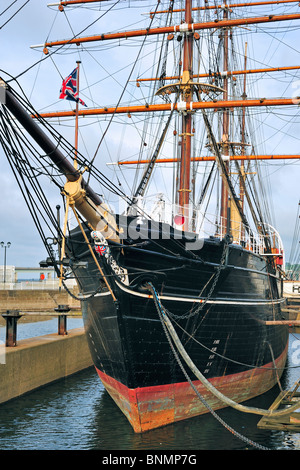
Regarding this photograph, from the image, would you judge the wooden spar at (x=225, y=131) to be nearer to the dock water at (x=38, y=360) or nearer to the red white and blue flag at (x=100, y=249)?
the dock water at (x=38, y=360)

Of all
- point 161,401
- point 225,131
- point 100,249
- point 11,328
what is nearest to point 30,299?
point 225,131

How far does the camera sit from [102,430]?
11992 mm

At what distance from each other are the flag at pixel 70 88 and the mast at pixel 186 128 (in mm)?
4795

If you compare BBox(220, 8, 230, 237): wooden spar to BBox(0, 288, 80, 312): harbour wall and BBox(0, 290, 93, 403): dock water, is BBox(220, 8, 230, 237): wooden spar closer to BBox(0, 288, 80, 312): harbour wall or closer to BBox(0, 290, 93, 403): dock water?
BBox(0, 290, 93, 403): dock water

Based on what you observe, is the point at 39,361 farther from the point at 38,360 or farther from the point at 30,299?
the point at 30,299

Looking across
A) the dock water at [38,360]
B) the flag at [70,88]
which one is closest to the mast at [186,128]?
the flag at [70,88]

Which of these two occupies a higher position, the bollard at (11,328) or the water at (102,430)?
the bollard at (11,328)

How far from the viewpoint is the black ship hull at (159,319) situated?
10898mm

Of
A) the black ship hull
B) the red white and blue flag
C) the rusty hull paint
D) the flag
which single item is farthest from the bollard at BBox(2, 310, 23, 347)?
the flag

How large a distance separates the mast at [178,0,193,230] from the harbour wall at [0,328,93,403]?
616cm

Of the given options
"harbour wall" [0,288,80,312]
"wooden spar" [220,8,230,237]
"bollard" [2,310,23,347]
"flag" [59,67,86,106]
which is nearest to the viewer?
Answer: "flag" [59,67,86,106]

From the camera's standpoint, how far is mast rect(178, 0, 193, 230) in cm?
1542

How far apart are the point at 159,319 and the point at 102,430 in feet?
10.2
